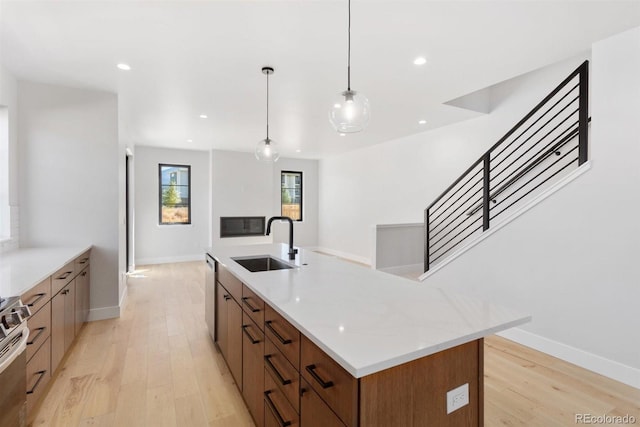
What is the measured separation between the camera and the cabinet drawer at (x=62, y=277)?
2330mm

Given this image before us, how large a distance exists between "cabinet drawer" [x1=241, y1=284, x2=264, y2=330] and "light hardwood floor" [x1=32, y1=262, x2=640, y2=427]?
2.31ft

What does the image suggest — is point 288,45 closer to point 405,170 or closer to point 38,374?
point 38,374

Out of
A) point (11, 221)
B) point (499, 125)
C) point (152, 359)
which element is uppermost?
point (499, 125)

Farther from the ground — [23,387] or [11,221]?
[11,221]

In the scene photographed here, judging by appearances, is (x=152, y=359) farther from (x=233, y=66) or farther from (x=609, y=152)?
(x=609, y=152)

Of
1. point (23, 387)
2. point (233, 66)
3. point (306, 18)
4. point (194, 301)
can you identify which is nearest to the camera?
point (23, 387)

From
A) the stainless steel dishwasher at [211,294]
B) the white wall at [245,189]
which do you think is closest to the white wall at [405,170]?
Answer: the white wall at [245,189]

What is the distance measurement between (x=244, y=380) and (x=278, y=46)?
100 inches

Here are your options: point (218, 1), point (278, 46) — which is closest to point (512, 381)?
point (278, 46)

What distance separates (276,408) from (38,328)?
1747mm

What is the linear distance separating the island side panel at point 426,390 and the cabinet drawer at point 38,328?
7.04 feet

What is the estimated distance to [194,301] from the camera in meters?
4.36

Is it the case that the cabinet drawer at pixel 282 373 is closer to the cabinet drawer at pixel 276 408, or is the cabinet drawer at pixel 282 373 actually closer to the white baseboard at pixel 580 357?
the cabinet drawer at pixel 276 408

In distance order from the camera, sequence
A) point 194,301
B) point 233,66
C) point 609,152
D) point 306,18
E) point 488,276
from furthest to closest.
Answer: point 194,301, point 488,276, point 233,66, point 609,152, point 306,18
